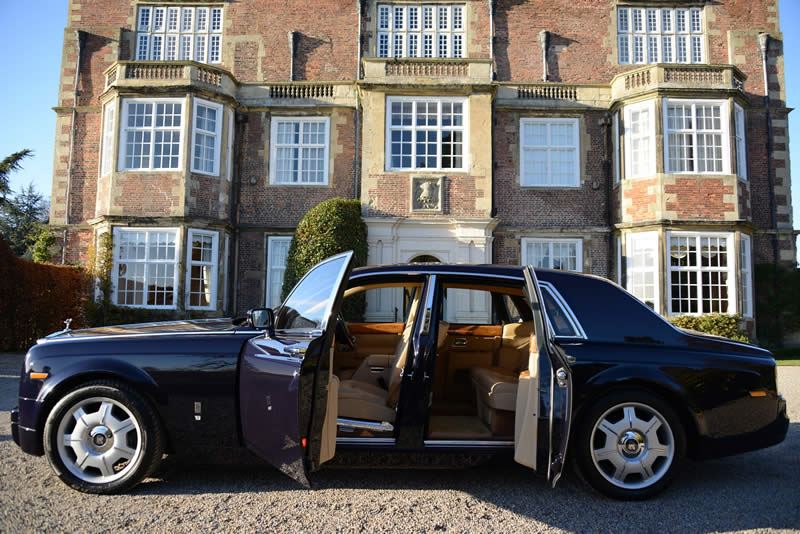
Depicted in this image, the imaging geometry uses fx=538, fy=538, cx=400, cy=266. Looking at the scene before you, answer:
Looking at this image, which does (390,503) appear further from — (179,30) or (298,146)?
(179,30)

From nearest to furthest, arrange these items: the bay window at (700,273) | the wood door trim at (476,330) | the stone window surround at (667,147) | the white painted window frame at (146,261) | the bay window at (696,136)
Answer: the wood door trim at (476,330)
the white painted window frame at (146,261)
the bay window at (700,273)
the stone window surround at (667,147)
the bay window at (696,136)

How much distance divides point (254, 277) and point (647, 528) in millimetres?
13789

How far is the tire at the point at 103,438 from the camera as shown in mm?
3771

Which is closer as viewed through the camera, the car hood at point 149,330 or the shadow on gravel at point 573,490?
the shadow on gravel at point 573,490

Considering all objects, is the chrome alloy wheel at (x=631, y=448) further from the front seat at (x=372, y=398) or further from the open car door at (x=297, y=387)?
the open car door at (x=297, y=387)

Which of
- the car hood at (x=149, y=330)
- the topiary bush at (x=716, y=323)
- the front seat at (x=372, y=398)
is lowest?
the front seat at (x=372, y=398)

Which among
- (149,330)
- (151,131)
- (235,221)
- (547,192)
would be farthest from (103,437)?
(547,192)

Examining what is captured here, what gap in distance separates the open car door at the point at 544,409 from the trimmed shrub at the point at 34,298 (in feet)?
46.1

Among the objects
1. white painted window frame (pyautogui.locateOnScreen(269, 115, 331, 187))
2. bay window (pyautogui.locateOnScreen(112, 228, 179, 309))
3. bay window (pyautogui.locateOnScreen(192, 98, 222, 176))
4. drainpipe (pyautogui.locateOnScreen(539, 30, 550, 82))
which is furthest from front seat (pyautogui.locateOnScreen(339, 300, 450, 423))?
drainpipe (pyautogui.locateOnScreen(539, 30, 550, 82))

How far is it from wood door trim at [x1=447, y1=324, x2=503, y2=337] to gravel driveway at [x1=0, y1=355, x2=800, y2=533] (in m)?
1.32

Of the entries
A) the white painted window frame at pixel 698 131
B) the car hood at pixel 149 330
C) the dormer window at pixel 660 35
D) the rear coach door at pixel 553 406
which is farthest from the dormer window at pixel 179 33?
the rear coach door at pixel 553 406

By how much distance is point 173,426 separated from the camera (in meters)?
3.80

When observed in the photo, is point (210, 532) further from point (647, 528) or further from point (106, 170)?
point (106, 170)

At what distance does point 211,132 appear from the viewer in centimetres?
1523
